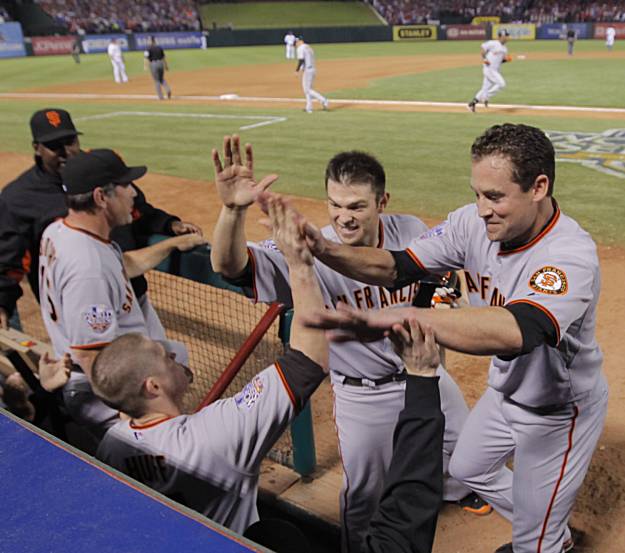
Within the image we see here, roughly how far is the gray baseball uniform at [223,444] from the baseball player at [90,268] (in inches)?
33.2

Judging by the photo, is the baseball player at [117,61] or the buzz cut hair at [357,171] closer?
the buzz cut hair at [357,171]

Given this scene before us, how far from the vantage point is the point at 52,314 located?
135 inches

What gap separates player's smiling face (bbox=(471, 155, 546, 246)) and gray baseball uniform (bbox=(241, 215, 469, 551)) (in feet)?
2.64

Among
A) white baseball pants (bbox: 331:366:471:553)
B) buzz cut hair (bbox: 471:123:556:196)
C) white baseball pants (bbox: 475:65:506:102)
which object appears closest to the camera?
buzz cut hair (bbox: 471:123:556:196)

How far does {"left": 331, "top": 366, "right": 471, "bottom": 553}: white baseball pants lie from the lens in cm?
301

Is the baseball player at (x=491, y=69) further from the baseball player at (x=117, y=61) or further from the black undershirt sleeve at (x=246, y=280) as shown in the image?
the baseball player at (x=117, y=61)

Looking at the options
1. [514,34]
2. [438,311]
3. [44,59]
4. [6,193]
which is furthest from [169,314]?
[514,34]

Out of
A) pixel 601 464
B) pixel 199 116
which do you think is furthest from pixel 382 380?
pixel 199 116

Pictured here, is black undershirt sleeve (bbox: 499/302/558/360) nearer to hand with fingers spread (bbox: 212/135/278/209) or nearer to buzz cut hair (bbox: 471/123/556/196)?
buzz cut hair (bbox: 471/123/556/196)

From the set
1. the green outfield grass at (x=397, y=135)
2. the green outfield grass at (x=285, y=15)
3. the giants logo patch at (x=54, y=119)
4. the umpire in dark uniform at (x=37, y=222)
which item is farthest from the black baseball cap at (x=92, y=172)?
the green outfield grass at (x=285, y=15)

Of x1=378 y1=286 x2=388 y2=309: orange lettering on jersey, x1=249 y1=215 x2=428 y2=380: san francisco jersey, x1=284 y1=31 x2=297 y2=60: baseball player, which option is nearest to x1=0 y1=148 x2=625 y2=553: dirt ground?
x1=249 y1=215 x2=428 y2=380: san francisco jersey

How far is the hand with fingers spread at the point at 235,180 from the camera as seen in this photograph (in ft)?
9.55

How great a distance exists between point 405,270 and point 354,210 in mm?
439

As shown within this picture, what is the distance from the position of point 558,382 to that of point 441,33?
51.1 meters
